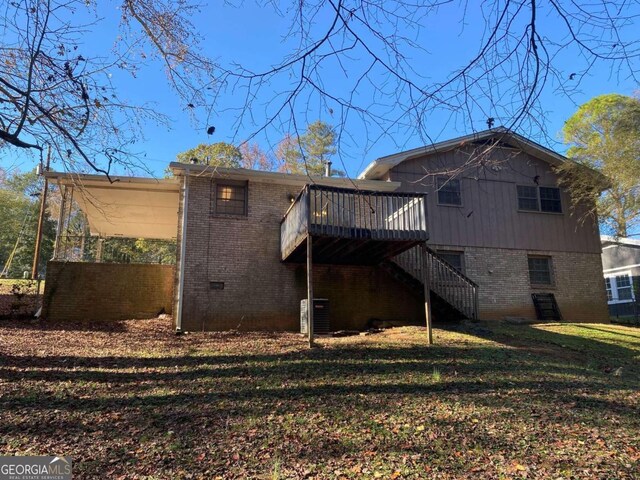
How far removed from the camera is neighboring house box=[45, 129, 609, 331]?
10.5m

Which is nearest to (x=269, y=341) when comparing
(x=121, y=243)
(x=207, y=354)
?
(x=207, y=354)

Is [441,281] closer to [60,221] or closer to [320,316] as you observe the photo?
[320,316]

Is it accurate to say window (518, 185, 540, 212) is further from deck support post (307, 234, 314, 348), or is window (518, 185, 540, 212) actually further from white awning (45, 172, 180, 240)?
white awning (45, 172, 180, 240)

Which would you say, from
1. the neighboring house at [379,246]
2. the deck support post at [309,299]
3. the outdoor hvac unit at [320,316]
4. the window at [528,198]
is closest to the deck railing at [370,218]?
the neighboring house at [379,246]

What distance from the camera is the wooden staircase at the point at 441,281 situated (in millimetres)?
12234

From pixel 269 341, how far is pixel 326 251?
115 inches

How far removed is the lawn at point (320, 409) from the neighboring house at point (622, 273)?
1673 cm

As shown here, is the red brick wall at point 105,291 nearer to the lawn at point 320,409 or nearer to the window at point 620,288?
the lawn at point 320,409

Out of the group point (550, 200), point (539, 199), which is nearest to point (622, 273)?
point (550, 200)

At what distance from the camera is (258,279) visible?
469 inches

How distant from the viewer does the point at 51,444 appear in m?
4.09

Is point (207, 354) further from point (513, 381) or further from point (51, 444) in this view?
point (513, 381)

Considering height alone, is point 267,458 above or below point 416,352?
below

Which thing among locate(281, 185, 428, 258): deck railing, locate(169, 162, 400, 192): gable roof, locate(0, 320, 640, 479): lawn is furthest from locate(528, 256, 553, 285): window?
locate(281, 185, 428, 258): deck railing
